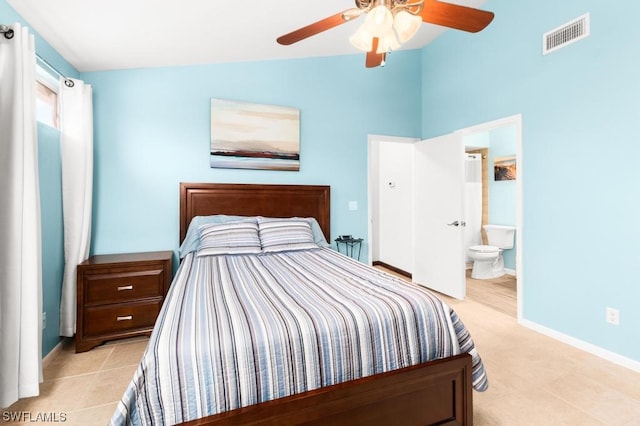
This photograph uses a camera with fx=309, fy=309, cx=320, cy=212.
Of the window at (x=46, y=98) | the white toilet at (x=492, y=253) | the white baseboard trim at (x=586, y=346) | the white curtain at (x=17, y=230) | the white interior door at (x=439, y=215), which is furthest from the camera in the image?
the white toilet at (x=492, y=253)

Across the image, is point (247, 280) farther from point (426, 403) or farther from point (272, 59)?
point (272, 59)

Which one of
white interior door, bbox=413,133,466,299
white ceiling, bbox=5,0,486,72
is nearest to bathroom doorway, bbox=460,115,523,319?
white interior door, bbox=413,133,466,299

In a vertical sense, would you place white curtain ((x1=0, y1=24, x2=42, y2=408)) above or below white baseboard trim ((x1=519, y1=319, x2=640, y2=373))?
above

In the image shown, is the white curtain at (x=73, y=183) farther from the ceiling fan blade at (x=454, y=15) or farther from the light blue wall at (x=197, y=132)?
the ceiling fan blade at (x=454, y=15)

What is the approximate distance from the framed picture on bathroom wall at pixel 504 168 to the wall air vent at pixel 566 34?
217 centimetres

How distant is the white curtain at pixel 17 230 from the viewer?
161 centimetres

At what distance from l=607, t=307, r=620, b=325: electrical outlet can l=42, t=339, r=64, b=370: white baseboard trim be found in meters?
4.11

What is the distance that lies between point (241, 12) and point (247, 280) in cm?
207

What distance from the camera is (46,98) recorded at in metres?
2.44

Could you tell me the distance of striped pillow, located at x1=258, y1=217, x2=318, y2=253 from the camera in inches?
110

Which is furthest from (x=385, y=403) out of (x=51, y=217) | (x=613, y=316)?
(x=51, y=217)

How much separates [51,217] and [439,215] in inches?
149

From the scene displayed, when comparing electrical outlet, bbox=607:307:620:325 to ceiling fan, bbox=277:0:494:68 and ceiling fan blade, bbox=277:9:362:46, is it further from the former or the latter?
ceiling fan blade, bbox=277:9:362:46

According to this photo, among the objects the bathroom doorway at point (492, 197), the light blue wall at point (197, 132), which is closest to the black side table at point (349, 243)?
the light blue wall at point (197, 132)
